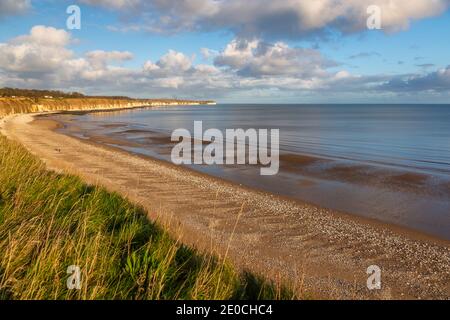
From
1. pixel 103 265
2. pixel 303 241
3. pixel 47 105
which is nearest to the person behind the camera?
pixel 103 265

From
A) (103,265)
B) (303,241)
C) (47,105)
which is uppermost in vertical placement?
(47,105)

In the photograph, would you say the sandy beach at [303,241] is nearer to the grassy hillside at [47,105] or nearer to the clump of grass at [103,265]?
the clump of grass at [103,265]

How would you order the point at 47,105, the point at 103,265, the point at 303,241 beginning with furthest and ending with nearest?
1. the point at 47,105
2. the point at 303,241
3. the point at 103,265

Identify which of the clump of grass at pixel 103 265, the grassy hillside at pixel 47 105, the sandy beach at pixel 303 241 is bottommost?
the sandy beach at pixel 303 241

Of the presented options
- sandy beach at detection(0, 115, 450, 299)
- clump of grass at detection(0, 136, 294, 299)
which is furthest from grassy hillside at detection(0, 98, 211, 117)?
clump of grass at detection(0, 136, 294, 299)

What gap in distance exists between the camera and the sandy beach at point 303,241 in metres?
6.59

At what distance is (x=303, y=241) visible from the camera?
27.9ft

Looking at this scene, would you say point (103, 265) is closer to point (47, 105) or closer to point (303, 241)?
point (303, 241)

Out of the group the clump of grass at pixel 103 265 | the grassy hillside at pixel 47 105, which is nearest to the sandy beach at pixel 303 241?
the clump of grass at pixel 103 265

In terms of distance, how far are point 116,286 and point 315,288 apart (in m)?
3.76

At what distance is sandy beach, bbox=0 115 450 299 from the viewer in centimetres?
659

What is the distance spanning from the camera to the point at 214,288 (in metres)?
4.29

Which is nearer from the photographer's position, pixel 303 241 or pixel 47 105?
pixel 303 241

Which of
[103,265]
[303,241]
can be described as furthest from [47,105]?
[103,265]
